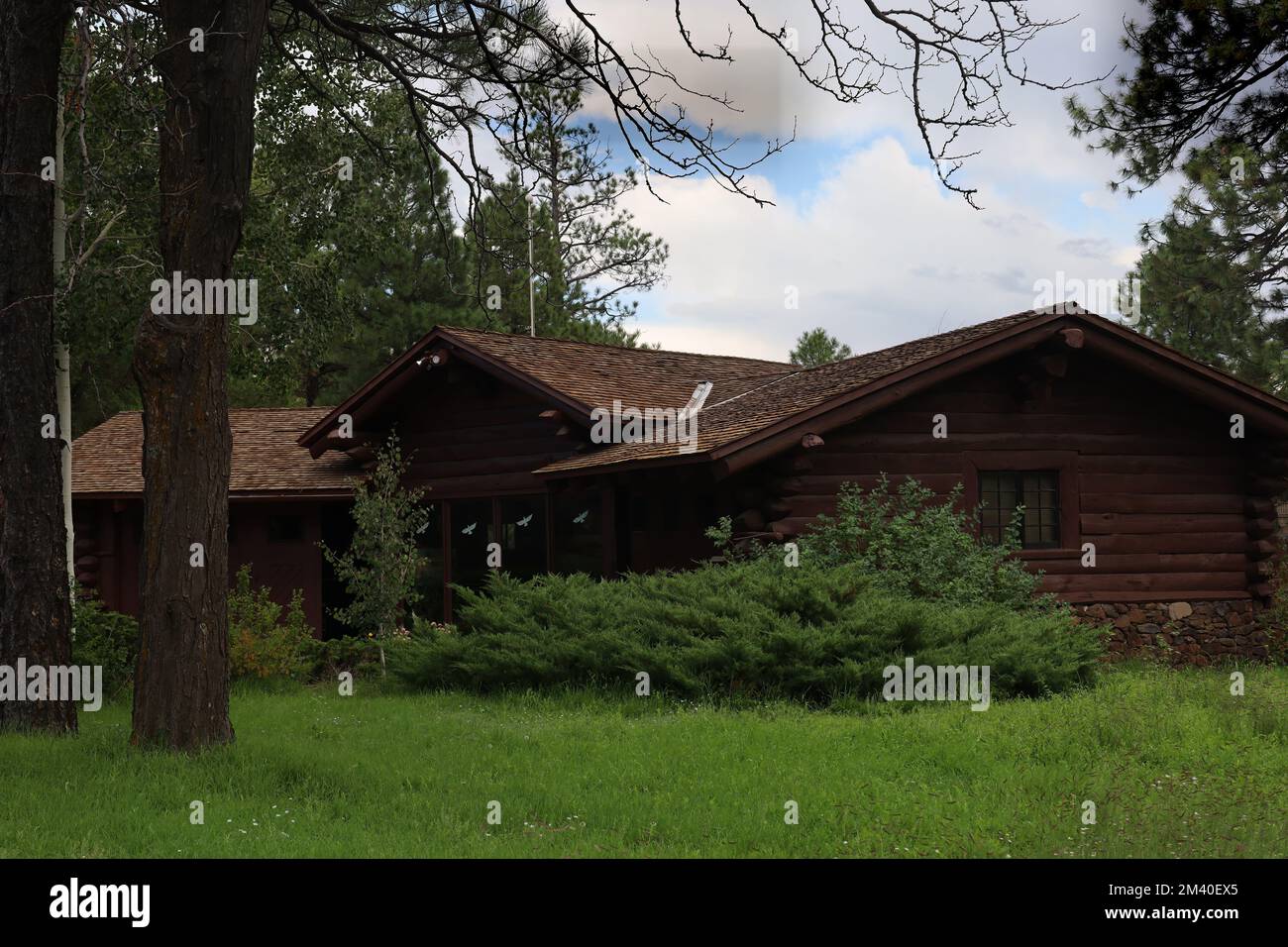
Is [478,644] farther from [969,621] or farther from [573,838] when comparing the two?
[573,838]

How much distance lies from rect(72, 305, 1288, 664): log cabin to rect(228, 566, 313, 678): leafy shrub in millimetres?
4146

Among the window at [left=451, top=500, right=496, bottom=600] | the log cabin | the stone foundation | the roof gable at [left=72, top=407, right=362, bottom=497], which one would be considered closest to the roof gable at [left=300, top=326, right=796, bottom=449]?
the log cabin

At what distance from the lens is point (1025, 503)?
18234 mm

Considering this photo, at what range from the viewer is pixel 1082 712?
36.5 feet

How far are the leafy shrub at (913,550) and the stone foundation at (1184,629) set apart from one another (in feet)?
6.74

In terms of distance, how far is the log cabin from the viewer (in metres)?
17.1

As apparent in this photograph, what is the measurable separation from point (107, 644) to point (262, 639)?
2338 mm

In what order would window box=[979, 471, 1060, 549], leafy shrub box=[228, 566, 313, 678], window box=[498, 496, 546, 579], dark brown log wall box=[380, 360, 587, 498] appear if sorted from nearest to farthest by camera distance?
1. leafy shrub box=[228, 566, 313, 678]
2. window box=[979, 471, 1060, 549]
3. dark brown log wall box=[380, 360, 587, 498]
4. window box=[498, 496, 546, 579]

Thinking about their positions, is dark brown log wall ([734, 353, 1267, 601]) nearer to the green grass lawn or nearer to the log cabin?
the log cabin

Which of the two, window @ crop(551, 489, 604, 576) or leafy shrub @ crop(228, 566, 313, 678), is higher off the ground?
window @ crop(551, 489, 604, 576)

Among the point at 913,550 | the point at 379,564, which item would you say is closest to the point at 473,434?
the point at 379,564

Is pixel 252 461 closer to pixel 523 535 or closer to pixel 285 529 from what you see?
pixel 285 529
